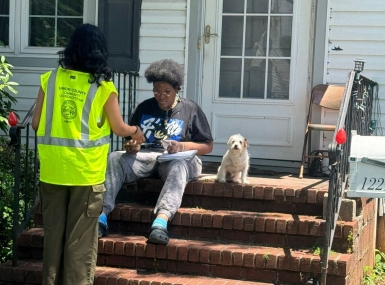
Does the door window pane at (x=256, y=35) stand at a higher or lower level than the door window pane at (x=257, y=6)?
lower

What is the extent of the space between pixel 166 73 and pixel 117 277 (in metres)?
1.76

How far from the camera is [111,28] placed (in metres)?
7.90

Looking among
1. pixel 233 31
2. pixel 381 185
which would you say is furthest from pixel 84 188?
pixel 233 31

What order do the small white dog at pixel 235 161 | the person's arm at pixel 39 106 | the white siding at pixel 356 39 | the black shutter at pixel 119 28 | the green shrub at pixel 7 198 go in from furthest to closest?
the black shutter at pixel 119 28 → the white siding at pixel 356 39 → the green shrub at pixel 7 198 → the small white dog at pixel 235 161 → the person's arm at pixel 39 106

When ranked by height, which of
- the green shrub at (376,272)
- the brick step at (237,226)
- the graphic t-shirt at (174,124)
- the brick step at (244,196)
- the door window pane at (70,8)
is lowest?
the green shrub at (376,272)

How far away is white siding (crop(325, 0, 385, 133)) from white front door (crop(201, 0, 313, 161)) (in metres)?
0.29

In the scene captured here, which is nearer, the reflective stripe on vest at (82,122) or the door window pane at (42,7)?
the reflective stripe on vest at (82,122)

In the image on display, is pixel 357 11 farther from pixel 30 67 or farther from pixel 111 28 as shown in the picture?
pixel 30 67

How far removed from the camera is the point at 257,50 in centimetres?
781

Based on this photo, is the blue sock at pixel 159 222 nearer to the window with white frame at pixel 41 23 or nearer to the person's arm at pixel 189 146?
the person's arm at pixel 189 146

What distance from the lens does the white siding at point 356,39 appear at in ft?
24.0

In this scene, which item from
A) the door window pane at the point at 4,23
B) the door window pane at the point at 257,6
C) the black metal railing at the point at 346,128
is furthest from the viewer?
the door window pane at the point at 4,23

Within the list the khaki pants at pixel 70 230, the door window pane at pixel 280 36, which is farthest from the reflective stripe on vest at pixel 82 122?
the door window pane at pixel 280 36

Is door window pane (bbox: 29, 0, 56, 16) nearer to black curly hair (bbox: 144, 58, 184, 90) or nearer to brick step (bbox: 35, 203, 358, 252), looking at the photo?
black curly hair (bbox: 144, 58, 184, 90)
